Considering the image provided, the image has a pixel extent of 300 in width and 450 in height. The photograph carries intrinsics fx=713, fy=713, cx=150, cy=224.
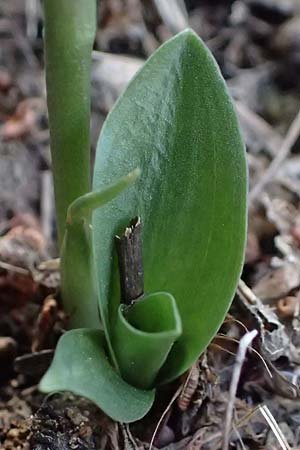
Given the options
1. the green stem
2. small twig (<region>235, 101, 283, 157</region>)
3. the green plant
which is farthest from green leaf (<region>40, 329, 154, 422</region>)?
small twig (<region>235, 101, 283, 157</region>)

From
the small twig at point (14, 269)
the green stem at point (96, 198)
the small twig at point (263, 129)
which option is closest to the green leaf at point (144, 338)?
the green stem at point (96, 198)

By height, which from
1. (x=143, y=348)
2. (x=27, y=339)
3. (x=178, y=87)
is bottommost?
(x=27, y=339)

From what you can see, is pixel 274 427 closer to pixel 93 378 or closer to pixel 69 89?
pixel 93 378

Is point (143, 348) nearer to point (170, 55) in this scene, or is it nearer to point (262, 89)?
point (170, 55)

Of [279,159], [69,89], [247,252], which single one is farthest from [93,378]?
[279,159]

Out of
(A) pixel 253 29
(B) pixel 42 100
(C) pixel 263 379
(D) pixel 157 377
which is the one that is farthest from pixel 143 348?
(A) pixel 253 29

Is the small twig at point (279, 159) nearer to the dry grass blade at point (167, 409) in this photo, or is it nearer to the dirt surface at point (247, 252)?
the dirt surface at point (247, 252)

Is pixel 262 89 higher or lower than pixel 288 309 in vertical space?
higher
